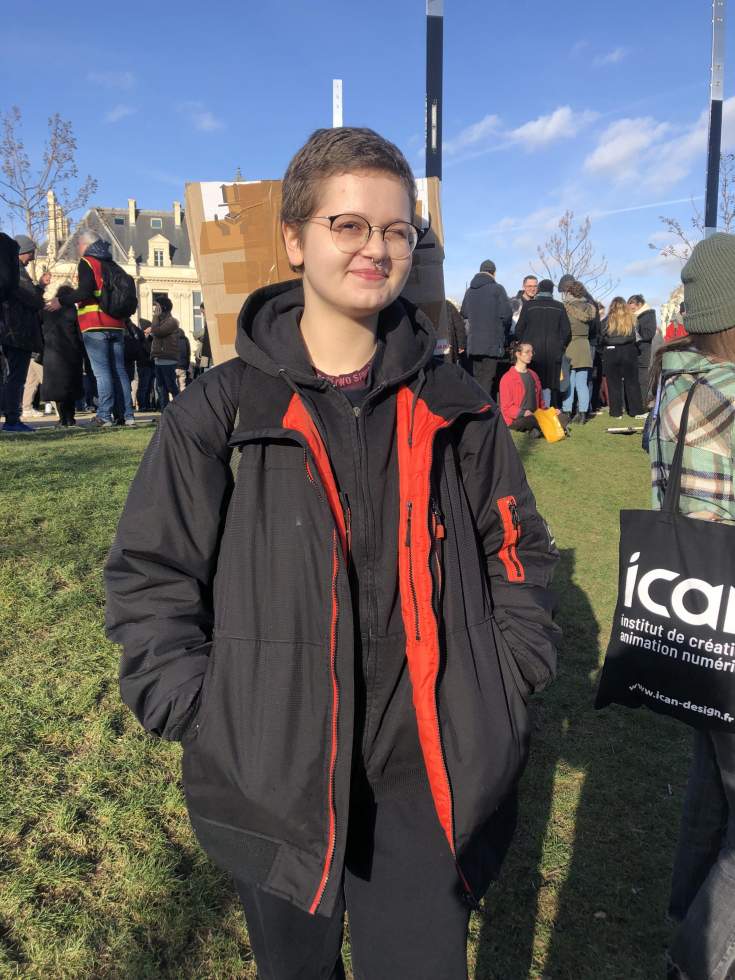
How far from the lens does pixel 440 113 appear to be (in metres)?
9.50

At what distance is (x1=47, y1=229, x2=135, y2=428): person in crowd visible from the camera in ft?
28.4

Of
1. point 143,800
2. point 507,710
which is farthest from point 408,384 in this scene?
point 143,800

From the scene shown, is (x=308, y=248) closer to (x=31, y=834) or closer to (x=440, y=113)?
(x=31, y=834)

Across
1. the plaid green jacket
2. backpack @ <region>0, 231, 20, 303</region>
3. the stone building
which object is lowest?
the plaid green jacket

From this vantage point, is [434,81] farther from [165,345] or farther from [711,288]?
[711,288]

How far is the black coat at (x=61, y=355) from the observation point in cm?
973

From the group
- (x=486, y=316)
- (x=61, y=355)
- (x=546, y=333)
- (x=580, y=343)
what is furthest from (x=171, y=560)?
(x=580, y=343)

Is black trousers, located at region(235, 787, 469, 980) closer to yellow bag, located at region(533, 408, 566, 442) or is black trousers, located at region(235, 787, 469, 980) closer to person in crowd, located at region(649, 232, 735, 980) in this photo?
person in crowd, located at region(649, 232, 735, 980)

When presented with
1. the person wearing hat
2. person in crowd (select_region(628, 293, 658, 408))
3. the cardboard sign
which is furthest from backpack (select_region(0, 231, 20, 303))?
person in crowd (select_region(628, 293, 658, 408))

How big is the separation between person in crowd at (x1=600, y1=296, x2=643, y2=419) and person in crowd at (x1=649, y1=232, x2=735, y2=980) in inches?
449

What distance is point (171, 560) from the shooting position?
1.62m

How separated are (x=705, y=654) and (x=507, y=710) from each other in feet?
2.28

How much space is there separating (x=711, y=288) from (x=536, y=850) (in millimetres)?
2336

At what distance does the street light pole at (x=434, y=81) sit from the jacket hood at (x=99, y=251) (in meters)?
3.91
